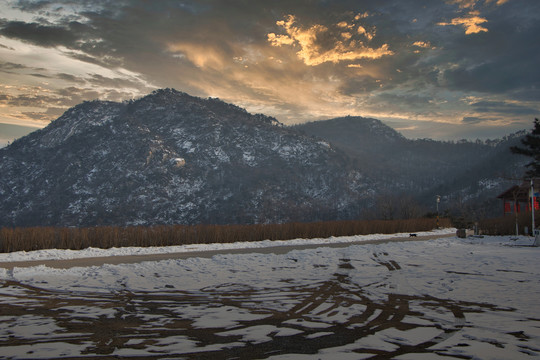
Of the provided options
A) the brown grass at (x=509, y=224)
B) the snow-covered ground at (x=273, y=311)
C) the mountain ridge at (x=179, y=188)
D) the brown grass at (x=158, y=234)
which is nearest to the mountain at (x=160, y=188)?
the mountain ridge at (x=179, y=188)

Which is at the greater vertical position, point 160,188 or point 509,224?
point 160,188

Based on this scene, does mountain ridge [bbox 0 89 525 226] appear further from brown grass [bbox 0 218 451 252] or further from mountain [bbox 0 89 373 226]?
brown grass [bbox 0 218 451 252]

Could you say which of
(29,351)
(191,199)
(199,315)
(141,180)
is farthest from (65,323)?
(141,180)

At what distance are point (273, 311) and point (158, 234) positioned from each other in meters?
19.9

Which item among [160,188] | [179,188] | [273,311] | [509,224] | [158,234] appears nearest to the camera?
[273,311]

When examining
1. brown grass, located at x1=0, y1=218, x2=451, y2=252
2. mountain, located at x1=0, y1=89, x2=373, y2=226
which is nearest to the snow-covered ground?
A: brown grass, located at x1=0, y1=218, x2=451, y2=252

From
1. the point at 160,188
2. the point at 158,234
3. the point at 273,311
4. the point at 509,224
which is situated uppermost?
the point at 160,188

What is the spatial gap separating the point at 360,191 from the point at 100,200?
109432mm

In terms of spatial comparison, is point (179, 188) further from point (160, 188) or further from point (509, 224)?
point (509, 224)

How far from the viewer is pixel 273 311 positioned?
8008 millimetres

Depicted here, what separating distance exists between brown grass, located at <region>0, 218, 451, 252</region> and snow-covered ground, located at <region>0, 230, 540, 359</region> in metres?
9.80

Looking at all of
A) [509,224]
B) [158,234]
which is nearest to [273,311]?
[158,234]

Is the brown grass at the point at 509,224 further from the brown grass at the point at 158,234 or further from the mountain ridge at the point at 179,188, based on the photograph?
the mountain ridge at the point at 179,188

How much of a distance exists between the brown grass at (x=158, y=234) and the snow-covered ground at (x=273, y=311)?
9803 millimetres
